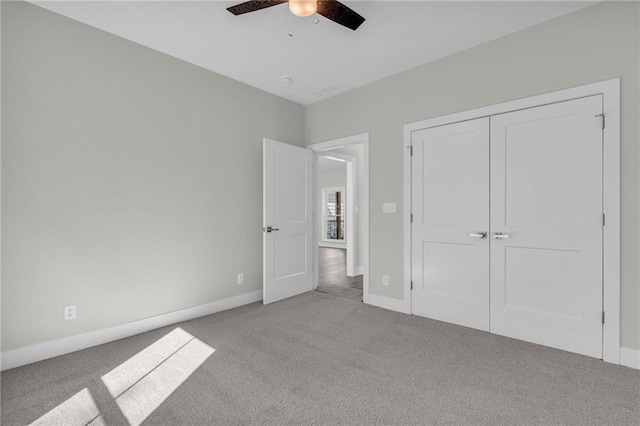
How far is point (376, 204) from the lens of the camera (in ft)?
12.3

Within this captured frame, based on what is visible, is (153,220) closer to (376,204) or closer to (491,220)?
(376,204)

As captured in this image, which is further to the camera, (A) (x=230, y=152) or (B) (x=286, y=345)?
(A) (x=230, y=152)

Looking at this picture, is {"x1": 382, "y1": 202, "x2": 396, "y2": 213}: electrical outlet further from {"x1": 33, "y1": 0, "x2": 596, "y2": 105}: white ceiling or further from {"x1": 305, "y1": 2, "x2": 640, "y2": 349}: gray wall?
{"x1": 33, "y1": 0, "x2": 596, "y2": 105}: white ceiling

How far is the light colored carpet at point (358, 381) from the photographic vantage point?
5.74 ft

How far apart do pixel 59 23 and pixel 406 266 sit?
3887mm

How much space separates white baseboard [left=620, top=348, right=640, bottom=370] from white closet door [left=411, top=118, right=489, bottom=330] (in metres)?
0.93

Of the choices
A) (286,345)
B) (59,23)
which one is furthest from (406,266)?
(59,23)

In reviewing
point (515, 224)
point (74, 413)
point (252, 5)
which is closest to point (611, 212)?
point (515, 224)

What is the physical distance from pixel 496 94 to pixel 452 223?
1.28 m

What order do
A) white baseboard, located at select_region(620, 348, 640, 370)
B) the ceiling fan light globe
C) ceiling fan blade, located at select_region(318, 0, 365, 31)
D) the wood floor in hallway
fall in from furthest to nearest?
the wood floor in hallway, white baseboard, located at select_region(620, 348, 640, 370), ceiling fan blade, located at select_region(318, 0, 365, 31), the ceiling fan light globe

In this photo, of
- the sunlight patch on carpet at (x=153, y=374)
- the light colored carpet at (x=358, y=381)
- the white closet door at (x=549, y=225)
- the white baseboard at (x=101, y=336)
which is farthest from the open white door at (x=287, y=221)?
the white closet door at (x=549, y=225)

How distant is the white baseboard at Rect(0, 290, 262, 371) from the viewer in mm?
2317

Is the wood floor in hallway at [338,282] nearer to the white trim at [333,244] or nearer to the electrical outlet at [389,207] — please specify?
the electrical outlet at [389,207]

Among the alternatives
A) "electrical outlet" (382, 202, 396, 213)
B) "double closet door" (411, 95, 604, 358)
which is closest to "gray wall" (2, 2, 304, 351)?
"electrical outlet" (382, 202, 396, 213)
